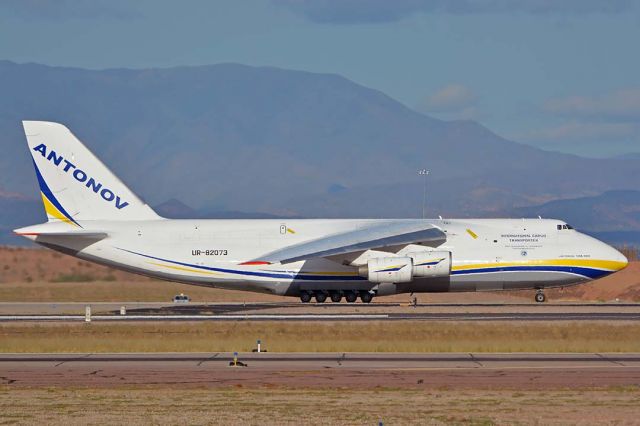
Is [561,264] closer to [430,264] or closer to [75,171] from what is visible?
[430,264]

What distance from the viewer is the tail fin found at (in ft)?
169

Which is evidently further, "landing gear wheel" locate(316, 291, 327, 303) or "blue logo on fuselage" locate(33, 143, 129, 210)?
"landing gear wheel" locate(316, 291, 327, 303)

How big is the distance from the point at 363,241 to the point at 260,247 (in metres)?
4.98

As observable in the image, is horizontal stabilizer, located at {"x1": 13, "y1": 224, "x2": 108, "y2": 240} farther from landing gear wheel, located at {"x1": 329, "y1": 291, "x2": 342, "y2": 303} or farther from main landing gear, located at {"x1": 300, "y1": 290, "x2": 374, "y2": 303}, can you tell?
landing gear wheel, located at {"x1": 329, "y1": 291, "x2": 342, "y2": 303}

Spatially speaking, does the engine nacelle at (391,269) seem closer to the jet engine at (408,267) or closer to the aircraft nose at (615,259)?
the jet engine at (408,267)

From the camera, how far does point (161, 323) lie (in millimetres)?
41750

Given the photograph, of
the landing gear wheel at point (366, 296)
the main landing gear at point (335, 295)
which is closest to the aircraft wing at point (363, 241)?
the main landing gear at point (335, 295)

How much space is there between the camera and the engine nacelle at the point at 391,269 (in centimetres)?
4988

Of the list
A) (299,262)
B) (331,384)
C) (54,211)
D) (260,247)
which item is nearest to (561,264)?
(299,262)

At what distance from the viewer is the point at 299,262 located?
51469 millimetres

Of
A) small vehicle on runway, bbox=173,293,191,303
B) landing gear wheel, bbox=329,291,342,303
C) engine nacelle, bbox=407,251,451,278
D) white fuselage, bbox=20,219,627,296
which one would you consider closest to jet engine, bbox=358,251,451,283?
engine nacelle, bbox=407,251,451,278

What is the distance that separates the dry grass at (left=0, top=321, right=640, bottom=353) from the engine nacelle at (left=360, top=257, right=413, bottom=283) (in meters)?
10.1

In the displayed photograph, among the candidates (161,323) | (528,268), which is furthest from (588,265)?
(161,323)

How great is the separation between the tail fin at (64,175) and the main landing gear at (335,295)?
32.2 ft
